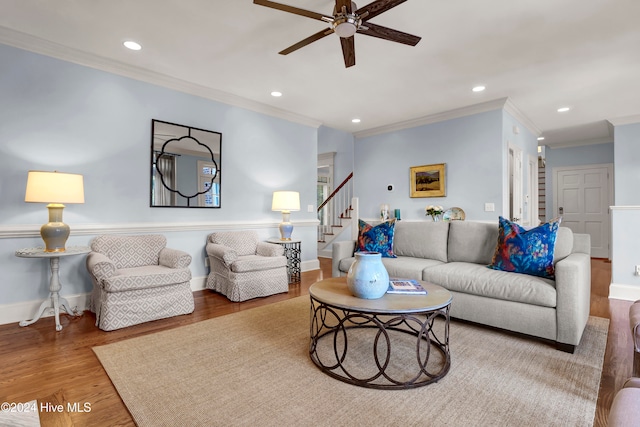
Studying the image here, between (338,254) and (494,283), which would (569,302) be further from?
(338,254)

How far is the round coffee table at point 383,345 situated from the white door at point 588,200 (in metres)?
6.74

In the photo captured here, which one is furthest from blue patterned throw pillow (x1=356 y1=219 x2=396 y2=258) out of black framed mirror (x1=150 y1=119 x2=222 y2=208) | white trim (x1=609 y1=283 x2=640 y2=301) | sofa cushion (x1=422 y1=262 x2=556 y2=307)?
white trim (x1=609 y1=283 x2=640 y2=301)

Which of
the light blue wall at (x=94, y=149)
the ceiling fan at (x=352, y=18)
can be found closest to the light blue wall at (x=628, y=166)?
the ceiling fan at (x=352, y=18)

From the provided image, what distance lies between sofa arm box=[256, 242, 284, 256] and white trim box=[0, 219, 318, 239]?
0.51 meters

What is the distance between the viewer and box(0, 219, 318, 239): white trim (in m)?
2.89

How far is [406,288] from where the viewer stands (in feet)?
7.13

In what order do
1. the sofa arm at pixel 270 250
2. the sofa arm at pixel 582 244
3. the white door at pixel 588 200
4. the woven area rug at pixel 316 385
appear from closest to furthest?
the woven area rug at pixel 316 385, the sofa arm at pixel 582 244, the sofa arm at pixel 270 250, the white door at pixel 588 200

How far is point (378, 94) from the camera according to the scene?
4.29m

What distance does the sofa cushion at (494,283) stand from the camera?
2363 mm

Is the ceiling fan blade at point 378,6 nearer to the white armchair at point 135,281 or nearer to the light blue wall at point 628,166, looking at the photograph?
the white armchair at point 135,281

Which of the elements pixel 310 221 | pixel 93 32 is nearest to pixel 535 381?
pixel 310 221

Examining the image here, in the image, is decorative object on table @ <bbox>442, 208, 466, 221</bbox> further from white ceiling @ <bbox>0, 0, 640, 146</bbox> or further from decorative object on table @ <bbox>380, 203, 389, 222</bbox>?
white ceiling @ <bbox>0, 0, 640, 146</bbox>

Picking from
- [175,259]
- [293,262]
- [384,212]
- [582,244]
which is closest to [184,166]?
[175,259]

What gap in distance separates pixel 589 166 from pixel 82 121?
30.0ft
